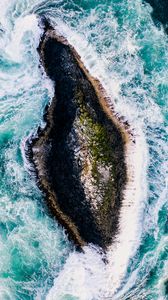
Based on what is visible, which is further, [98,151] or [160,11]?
[160,11]

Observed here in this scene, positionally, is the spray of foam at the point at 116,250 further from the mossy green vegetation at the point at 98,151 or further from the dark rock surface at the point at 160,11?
the dark rock surface at the point at 160,11

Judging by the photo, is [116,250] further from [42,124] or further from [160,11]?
[160,11]

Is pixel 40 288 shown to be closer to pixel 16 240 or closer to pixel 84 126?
pixel 16 240

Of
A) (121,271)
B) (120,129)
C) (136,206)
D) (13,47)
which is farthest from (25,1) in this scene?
(121,271)

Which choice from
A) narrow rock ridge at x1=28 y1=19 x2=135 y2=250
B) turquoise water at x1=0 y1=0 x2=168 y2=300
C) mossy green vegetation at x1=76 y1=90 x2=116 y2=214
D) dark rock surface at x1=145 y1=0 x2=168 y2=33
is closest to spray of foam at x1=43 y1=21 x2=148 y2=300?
turquoise water at x1=0 y1=0 x2=168 y2=300

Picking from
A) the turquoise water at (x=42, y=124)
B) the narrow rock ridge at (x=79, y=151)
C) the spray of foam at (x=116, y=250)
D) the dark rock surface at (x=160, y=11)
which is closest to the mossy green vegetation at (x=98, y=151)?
the narrow rock ridge at (x=79, y=151)

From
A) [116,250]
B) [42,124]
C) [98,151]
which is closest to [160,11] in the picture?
[98,151]
